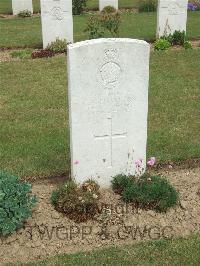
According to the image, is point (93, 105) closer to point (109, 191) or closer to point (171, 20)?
point (109, 191)

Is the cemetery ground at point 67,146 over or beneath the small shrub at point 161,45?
beneath

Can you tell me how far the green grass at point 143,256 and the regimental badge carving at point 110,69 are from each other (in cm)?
174

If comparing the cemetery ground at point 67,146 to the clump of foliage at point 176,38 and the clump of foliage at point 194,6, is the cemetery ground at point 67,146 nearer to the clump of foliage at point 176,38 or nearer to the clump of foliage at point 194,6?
the clump of foliage at point 176,38

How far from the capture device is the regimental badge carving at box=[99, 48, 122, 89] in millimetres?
5250

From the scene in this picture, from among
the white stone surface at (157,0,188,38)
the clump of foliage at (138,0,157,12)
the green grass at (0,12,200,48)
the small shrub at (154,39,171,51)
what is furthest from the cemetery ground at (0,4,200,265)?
the clump of foliage at (138,0,157,12)

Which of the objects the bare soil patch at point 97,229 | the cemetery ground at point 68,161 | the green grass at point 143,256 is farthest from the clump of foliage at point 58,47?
the green grass at point 143,256

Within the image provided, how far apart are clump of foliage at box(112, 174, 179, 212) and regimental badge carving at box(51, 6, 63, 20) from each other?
26.4ft

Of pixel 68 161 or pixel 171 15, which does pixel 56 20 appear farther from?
pixel 68 161

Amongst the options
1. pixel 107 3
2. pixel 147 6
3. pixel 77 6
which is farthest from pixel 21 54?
pixel 147 6

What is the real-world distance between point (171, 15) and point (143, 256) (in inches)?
398

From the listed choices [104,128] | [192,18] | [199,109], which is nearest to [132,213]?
[104,128]

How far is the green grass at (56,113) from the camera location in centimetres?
685

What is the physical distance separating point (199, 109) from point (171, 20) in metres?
5.69

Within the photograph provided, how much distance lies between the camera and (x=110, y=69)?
5.30m
